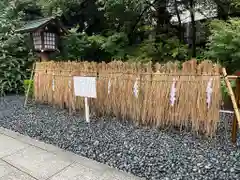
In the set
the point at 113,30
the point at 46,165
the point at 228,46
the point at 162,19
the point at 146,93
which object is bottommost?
the point at 46,165

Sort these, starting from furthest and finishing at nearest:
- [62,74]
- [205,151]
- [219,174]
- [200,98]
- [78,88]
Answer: [62,74] < [78,88] < [200,98] < [205,151] < [219,174]

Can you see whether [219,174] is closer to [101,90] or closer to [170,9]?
[101,90]

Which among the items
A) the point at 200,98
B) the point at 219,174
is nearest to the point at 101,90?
the point at 200,98

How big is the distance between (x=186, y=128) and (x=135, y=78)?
1.14 metres

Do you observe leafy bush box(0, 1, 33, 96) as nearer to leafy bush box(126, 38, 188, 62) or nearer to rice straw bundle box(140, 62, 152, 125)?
leafy bush box(126, 38, 188, 62)

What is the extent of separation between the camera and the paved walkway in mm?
2316

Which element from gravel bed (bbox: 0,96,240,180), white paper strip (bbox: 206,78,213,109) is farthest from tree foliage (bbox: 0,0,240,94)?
white paper strip (bbox: 206,78,213,109)

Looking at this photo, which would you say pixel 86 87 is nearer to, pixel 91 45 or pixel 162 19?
pixel 91 45

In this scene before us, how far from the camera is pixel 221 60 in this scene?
16.0 feet

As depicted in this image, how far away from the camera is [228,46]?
446 cm

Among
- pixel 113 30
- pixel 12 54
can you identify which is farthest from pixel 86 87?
pixel 12 54

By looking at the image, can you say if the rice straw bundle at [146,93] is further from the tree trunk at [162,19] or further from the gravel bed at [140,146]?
the tree trunk at [162,19]

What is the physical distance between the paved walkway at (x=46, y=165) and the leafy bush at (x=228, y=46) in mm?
3571

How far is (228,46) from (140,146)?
118 inches
